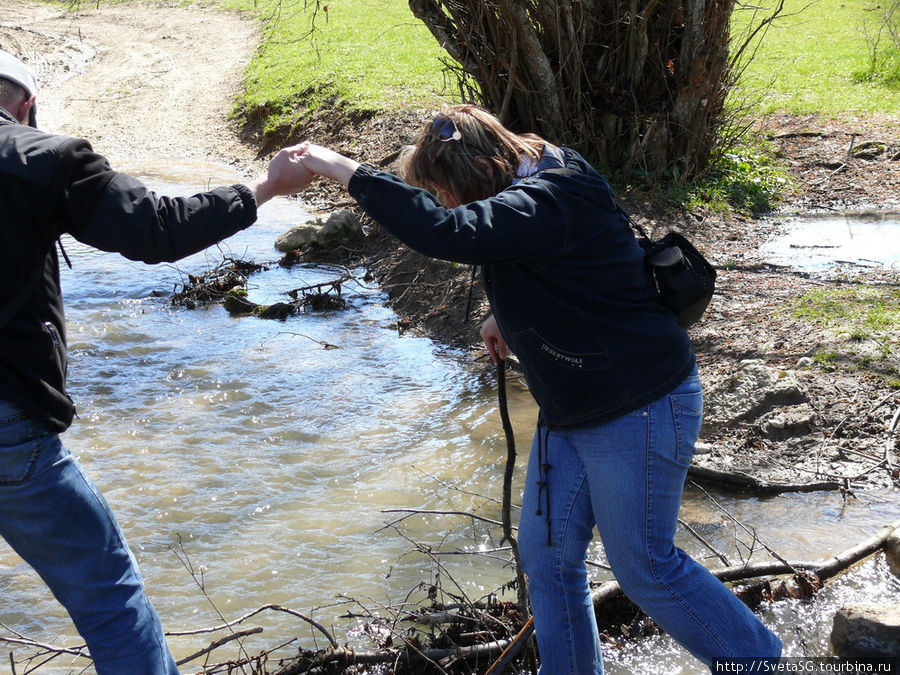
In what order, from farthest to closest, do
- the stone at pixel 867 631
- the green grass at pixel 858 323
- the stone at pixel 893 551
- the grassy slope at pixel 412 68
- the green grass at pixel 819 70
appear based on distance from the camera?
the grassy slope at pixel 412 68, the green grass at pixel 819 70, the green grass at pixel 858 323, the stone at pixel 893 551, the stone at pixel 867 631

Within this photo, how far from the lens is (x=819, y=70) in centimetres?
1480

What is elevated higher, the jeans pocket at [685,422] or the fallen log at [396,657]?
the jeans pocket at [685,422]

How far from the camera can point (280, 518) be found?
4570 millimetres

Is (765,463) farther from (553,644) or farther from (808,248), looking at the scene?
(808,248)

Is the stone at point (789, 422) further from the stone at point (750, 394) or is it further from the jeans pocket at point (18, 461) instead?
the jeans pocket at point (18, 461)

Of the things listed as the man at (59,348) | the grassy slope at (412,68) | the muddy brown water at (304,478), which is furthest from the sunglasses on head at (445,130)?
the grassy slope at (412,68)

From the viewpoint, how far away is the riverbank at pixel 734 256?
458 cm

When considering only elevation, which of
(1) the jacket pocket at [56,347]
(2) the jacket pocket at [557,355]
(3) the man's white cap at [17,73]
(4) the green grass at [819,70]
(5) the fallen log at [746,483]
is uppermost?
(3) the man's white cap at [17,73]

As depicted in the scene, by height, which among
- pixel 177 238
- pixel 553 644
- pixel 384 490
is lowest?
pixel 384 490

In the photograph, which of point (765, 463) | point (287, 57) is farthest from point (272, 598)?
point (287, 57)

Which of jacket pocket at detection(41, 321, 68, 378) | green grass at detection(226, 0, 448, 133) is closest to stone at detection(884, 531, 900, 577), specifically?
jacket pocket at detection(41, 321, 68, 378)

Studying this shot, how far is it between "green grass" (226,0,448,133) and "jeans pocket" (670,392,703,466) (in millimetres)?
8285

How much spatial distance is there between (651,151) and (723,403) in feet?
14.5

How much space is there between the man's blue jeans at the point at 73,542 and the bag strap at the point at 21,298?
23 cm
